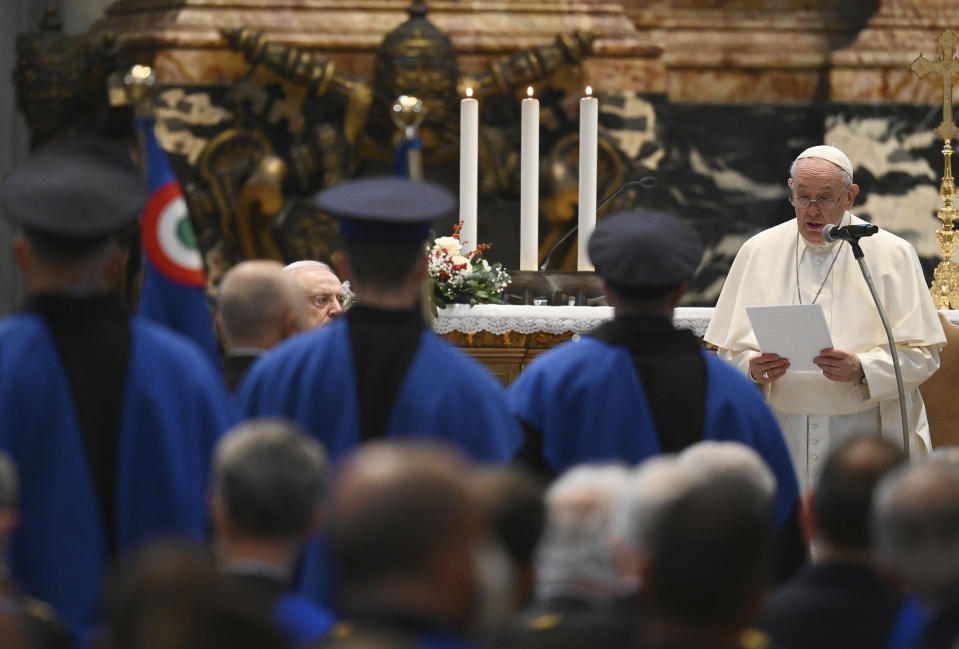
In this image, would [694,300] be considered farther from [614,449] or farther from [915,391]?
[614,449]

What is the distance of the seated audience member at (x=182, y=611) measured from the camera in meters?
2.27

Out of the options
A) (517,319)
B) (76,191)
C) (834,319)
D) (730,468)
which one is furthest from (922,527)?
(517,319)

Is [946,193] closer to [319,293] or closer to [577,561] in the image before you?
[319,293]

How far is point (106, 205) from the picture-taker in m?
3.71

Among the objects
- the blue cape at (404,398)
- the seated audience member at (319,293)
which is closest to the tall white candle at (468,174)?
the seated audience member at (319,293)

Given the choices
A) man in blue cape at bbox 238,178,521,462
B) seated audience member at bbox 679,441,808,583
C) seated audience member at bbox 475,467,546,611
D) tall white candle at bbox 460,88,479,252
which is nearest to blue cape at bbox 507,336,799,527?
man in blue cape at bbox 238,178,521,462

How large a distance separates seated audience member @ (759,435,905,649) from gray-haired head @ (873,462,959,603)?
0.18 meters

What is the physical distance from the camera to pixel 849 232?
20.7 ft

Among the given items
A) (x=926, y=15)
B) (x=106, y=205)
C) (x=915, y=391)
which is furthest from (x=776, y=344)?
(x=926, y=15)

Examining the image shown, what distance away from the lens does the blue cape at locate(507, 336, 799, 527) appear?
450 centimetres

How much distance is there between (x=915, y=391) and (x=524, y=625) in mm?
4540

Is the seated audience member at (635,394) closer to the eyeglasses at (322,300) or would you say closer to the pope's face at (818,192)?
the eyeglasses at (322,300)

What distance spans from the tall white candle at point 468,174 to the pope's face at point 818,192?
1.61 metres

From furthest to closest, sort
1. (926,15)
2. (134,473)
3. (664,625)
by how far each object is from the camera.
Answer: (926,15), (134,473), (664,625)
